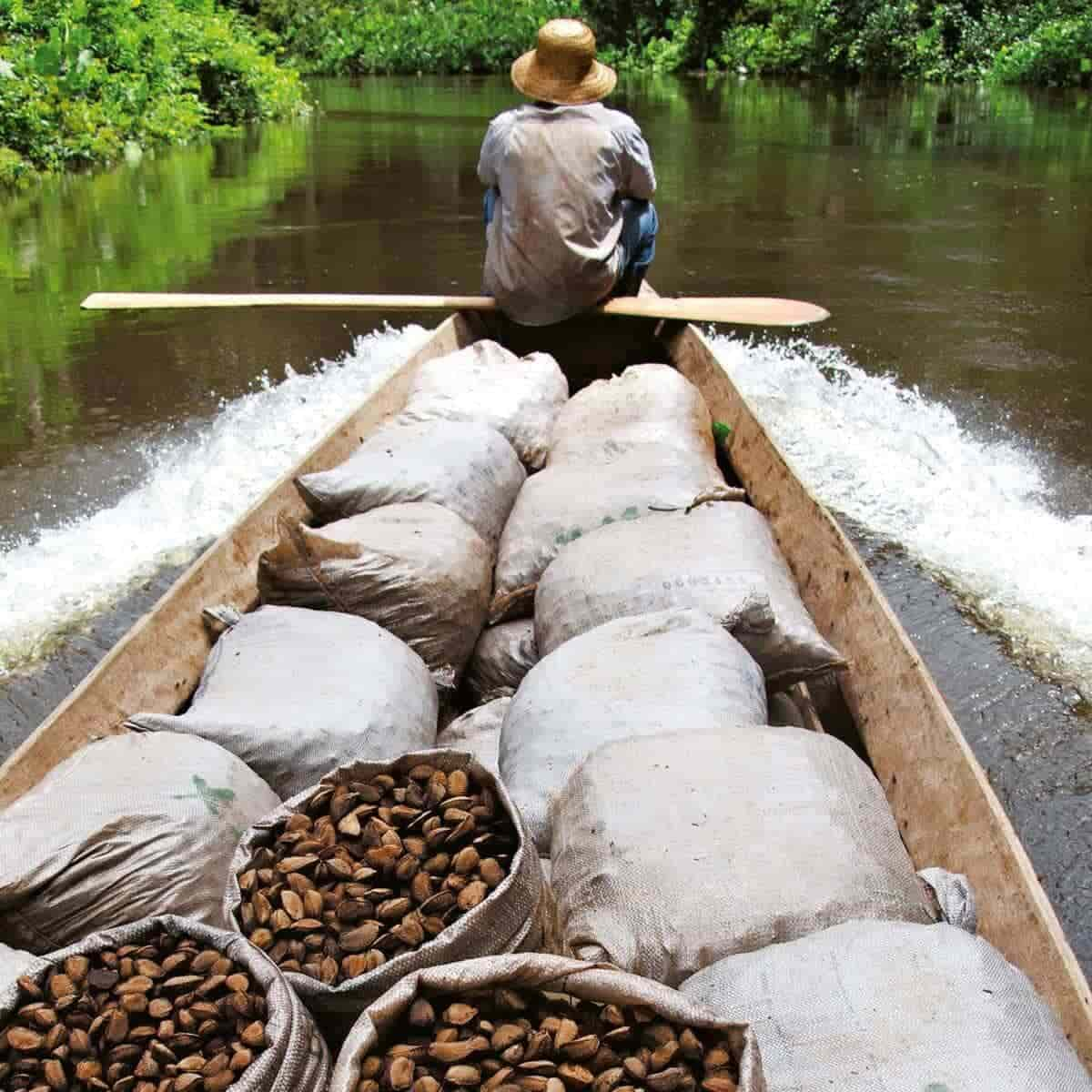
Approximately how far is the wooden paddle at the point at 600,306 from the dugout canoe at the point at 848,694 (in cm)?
119

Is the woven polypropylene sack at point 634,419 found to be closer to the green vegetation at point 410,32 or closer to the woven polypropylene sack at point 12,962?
the woven polypropylene sack at point 12,962

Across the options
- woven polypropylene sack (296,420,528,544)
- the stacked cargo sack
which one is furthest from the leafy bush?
woven polypropylene sack (296,420,528,544)

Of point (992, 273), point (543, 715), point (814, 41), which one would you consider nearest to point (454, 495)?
point (543, 715)

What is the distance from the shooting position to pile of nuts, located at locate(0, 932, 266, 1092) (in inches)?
47.3

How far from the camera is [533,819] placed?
1891 millimetres

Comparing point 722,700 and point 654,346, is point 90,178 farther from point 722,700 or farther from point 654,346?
point 722,700

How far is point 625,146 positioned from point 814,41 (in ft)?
80.5

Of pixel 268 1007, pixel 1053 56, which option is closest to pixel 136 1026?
pixel 268 1007

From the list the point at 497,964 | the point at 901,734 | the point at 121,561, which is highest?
the point at 497,964

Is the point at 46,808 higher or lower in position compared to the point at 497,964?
lower

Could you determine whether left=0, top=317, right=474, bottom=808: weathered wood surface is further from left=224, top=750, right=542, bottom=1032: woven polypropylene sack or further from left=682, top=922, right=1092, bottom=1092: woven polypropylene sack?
left=682, top=922, right=1092, bottom=1092: woven polypropylene sack

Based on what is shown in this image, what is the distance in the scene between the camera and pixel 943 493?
4941mm

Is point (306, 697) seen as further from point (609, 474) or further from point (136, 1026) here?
point (609, 474)

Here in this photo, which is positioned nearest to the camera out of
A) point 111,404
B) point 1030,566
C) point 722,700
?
point 722,700
